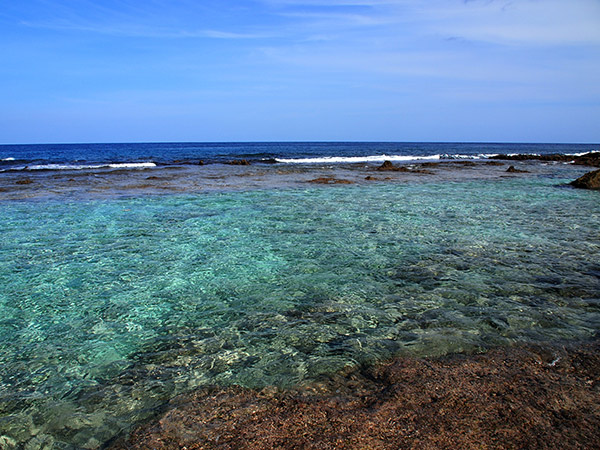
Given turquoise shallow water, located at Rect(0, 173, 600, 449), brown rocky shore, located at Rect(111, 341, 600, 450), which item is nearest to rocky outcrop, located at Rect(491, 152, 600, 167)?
turquoise shallow water, located at Rect(0, 173, 600, 449)

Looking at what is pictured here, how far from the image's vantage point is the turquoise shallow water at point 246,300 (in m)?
3.32

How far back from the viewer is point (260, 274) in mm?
5949

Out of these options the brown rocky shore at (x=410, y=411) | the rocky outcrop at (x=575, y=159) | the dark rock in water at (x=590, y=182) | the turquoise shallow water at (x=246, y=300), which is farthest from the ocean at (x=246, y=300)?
the rocky outcrop at (x=575, y=159)

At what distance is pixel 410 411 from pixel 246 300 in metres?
2.60

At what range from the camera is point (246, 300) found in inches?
197

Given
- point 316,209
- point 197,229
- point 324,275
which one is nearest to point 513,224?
point 316,209

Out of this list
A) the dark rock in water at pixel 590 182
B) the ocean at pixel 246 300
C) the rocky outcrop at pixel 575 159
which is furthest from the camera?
the rocky outcrop at pixel 575 159

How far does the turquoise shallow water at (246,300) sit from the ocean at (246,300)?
0.07ft

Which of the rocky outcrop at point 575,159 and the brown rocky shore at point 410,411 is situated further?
the rocky outcrop at point 575,159

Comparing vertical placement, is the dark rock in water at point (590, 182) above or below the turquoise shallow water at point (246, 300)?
above

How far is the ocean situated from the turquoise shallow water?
21 mm

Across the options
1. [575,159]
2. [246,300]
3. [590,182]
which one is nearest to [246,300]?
[246,300]

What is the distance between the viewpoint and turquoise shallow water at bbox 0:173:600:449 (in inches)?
131

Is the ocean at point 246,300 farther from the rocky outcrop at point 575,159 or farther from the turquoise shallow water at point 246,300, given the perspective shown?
the rocky outcrop at point 575,159
